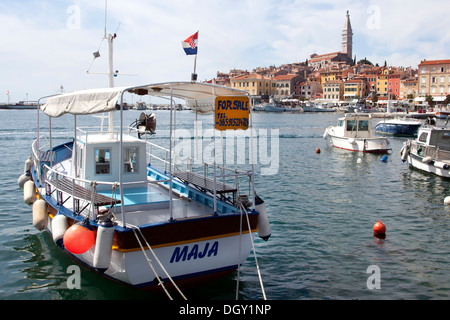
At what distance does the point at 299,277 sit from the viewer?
10.1 meters

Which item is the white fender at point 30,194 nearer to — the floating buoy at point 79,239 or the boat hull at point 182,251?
the boat hull at point 182,251

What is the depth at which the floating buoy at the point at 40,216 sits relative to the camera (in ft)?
35.8

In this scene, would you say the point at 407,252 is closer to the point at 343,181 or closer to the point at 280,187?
the point at 280,187

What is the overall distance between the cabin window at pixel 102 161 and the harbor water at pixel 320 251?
99.7 inches

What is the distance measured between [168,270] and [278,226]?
6601mm

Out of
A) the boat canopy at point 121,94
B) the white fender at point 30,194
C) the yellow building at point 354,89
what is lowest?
the white fender at point 30,194

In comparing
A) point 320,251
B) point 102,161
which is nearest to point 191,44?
point 102,161

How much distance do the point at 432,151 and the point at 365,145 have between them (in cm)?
1010

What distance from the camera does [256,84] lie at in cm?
16938

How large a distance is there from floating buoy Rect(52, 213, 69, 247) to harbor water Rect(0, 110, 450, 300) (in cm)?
126

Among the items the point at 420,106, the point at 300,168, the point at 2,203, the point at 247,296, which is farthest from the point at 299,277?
the point at 420,106

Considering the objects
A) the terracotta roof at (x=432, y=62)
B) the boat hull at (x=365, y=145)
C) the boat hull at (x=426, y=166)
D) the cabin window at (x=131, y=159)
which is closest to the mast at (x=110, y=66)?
the cabin window at (x=131, y=159)

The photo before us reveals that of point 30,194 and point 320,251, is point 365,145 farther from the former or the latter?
point 30,194

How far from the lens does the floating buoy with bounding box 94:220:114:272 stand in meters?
7.71
